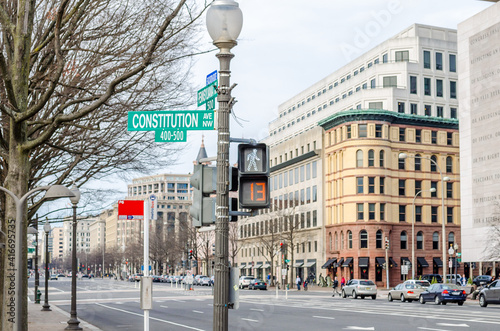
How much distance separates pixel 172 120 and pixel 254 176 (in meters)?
1.48

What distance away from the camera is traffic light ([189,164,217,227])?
9.15 meters

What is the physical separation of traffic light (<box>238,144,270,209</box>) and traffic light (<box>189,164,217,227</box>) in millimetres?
371

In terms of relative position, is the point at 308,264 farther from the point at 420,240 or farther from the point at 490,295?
the point at 490,295

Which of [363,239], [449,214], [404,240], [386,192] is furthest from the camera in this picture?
[449,214]

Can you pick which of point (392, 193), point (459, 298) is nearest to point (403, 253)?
point (392, 193)

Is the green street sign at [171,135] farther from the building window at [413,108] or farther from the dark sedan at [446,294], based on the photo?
the building window at [413,108]

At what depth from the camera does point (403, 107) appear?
90.2 meters

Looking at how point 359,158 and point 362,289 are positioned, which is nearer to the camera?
point 362,289

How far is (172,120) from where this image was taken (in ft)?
32.4

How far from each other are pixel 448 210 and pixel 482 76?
63.9 feet

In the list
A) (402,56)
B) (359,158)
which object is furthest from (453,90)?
(359,158)

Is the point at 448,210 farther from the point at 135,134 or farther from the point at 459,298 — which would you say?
the point at 135,134

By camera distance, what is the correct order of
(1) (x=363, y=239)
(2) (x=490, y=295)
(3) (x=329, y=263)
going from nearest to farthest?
(2) (x=490, y=295) → (1) (x=363, y=239) → (3) (x=329, y=263)

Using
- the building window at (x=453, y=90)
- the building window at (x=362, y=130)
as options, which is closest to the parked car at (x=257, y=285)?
the building window at (x=362, y=130)
